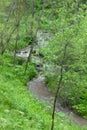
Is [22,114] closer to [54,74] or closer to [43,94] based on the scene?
[54,74]

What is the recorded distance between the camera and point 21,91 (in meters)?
25.1

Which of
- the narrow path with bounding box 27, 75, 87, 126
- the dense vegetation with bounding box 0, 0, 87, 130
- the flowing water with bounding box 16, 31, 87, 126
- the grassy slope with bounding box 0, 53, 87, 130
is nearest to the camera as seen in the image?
the grassy slope with bounding box 0, 53, 87, 130

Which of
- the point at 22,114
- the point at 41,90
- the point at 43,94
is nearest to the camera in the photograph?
the point at 22,114

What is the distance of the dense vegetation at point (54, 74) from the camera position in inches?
614

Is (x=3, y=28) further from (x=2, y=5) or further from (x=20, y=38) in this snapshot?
(x=2, y=5)

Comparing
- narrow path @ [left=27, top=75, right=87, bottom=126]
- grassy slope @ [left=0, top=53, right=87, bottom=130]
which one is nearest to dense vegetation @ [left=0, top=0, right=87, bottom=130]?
grassy slope @ [left=0, top=53, right=87, bottom=130]

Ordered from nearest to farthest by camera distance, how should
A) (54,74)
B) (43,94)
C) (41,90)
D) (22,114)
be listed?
(22,114)
(54,74)
(43,94)
(41,90)

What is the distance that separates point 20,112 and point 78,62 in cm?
392

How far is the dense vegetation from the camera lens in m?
15.6

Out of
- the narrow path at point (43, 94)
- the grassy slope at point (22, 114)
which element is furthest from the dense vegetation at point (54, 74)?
the narrow path at point (43, 94)

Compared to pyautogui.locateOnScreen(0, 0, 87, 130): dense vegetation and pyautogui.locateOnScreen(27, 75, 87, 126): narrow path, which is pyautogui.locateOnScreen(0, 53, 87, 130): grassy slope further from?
pyautogui.locateOnScreen(27, 75, 87, 126): narrow path

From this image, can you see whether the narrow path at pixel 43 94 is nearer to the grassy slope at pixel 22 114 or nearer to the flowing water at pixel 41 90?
the flowing water at pixel 41 90

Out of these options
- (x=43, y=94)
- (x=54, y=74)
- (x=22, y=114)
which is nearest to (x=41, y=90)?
(x=43, y=94)

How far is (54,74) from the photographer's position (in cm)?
2577
